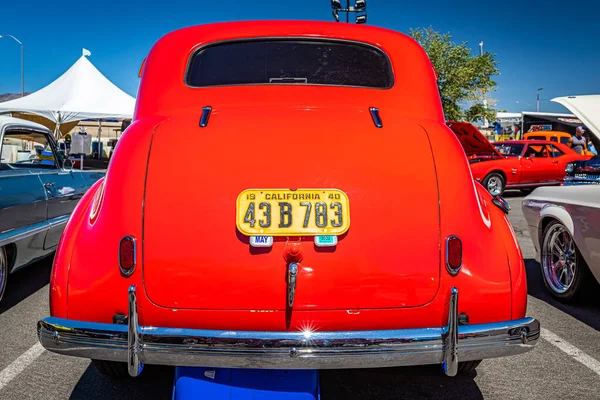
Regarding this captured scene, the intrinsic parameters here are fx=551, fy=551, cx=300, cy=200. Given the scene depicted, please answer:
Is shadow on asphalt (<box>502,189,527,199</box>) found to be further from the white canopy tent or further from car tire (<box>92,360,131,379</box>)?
car tire (<box>92,360,131,379</box>)

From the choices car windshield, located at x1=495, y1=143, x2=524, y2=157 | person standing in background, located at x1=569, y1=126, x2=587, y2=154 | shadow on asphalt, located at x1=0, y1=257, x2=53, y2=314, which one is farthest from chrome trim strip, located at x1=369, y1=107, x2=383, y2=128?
car windshield, located at x1=495, y1=143, x2=524, y2=157

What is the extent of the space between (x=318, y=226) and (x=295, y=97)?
0.93 meters

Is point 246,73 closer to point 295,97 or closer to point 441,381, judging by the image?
point 295,97

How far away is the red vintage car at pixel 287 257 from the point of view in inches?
82.3

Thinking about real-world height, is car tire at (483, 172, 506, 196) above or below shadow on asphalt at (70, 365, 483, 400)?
above

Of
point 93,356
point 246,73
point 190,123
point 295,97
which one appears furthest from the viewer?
point 246,73

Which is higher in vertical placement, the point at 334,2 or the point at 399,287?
the point at 334,2

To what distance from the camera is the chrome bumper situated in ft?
6.72

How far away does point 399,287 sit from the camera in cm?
217

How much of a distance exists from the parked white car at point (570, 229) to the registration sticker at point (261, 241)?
2.74 meters

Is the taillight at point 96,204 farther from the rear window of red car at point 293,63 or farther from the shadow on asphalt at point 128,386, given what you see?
the shadow on asphalt at point 128,386

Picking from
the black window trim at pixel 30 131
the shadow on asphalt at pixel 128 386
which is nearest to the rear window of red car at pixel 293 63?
the shadow on asphalt at pixel 128 386

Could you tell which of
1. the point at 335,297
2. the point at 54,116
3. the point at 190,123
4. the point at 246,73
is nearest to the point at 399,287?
the point at 335,297

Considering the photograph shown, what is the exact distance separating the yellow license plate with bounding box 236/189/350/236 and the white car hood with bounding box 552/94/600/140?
2702mm
